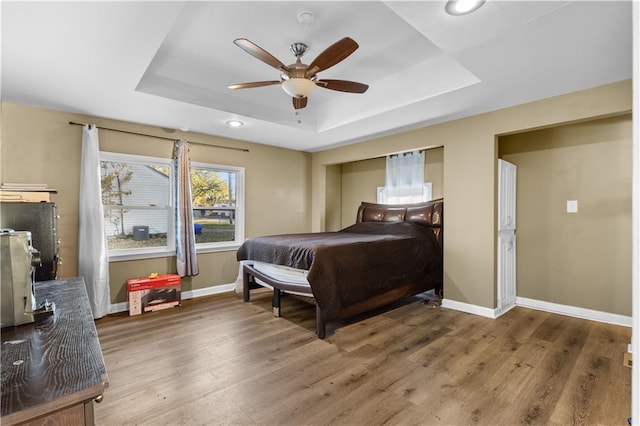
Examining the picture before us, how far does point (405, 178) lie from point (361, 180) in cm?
106

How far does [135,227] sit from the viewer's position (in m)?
3.94

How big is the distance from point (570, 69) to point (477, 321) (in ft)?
8.17

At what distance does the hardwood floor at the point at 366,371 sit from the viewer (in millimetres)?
1788

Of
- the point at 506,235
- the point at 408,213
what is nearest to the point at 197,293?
the point at 408,213

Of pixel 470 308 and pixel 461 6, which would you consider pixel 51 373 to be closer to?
pixel 461 6

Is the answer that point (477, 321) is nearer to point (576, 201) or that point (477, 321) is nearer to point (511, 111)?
point (576, 201)

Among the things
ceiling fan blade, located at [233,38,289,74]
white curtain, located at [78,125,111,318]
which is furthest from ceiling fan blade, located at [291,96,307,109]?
white curtain, located at [78,125,111,318]

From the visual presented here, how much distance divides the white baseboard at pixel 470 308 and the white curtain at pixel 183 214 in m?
3.29

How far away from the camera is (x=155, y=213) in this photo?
4082mm

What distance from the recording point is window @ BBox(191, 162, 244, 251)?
4449 mm

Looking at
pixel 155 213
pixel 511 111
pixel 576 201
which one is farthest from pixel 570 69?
pixel 155 213

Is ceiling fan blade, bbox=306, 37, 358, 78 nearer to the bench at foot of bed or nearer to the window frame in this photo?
the bench at foot of bed

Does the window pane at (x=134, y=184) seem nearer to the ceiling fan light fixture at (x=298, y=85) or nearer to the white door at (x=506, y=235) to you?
the ceiling fan light fixture at (x=298, y=85)

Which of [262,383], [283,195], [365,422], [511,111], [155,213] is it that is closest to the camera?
[365,422]
